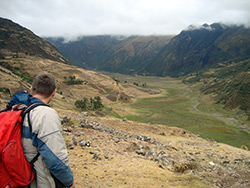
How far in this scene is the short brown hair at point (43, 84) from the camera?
131 inches

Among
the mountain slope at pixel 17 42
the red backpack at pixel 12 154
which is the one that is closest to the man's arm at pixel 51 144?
the red backpack at pixel 12 154

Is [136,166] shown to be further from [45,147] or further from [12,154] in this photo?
[12,154]

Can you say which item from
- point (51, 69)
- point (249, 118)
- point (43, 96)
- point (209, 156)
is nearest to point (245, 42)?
point (249, 118)

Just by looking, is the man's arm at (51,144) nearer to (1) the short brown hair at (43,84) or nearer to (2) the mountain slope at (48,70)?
(1) the short brown hair at (43,84)

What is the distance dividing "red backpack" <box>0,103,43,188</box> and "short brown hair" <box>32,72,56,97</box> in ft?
1.63

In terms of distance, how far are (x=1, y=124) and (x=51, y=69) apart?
3335 inches

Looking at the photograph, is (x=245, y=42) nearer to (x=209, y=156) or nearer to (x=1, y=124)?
(x=209, y=156)

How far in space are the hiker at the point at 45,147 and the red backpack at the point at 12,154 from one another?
0.10m

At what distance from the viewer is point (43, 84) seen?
11.0 feet

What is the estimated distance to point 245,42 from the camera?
18638 cm

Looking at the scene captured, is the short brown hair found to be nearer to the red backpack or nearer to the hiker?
the hiker

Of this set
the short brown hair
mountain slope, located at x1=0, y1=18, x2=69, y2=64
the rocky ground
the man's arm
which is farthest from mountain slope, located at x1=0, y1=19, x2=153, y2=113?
the man's arm

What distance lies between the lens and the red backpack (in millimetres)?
2744

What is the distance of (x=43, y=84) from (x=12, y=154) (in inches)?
49.2
